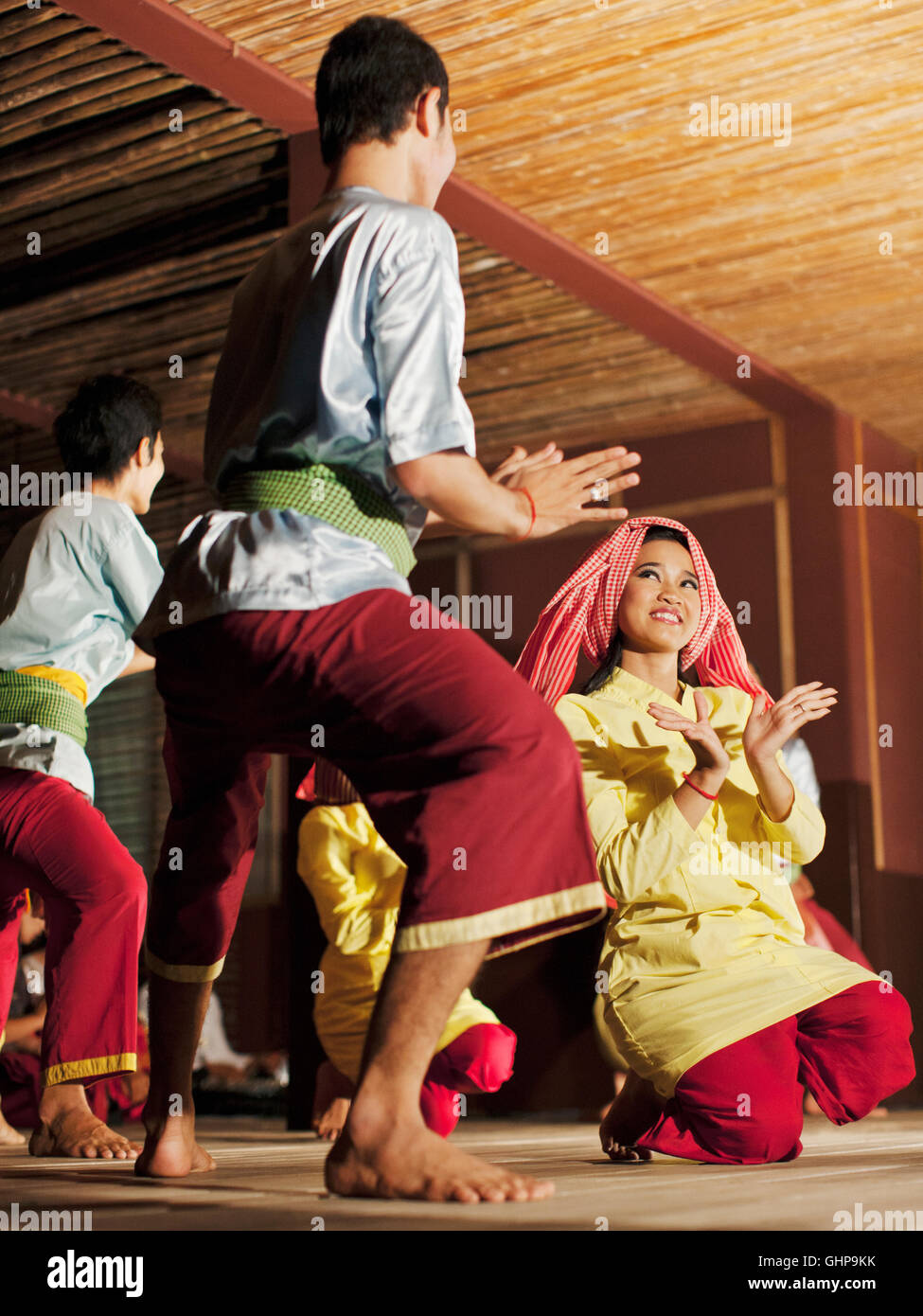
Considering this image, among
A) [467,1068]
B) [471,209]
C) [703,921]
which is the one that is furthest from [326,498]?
[471,209]

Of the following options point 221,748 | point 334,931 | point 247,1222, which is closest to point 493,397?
point 334,931

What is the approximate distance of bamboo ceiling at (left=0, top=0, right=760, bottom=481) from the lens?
14.9 ft

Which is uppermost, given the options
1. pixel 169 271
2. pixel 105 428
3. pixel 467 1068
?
pixel 169 271

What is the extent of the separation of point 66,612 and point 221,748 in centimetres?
96

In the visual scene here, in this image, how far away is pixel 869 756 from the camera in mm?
6484

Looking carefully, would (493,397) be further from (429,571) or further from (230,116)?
(230,116)

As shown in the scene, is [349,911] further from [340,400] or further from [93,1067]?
[340,400]

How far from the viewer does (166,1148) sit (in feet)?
7.07

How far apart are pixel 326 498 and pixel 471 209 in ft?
11.5

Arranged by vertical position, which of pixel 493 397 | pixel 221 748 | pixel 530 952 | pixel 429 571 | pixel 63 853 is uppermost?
pixel 493 397

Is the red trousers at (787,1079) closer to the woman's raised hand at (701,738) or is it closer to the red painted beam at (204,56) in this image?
the woman's raised hand at (701,738)

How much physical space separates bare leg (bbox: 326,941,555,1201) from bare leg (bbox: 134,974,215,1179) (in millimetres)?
530

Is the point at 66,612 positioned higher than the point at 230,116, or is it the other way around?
the point at 230,116
